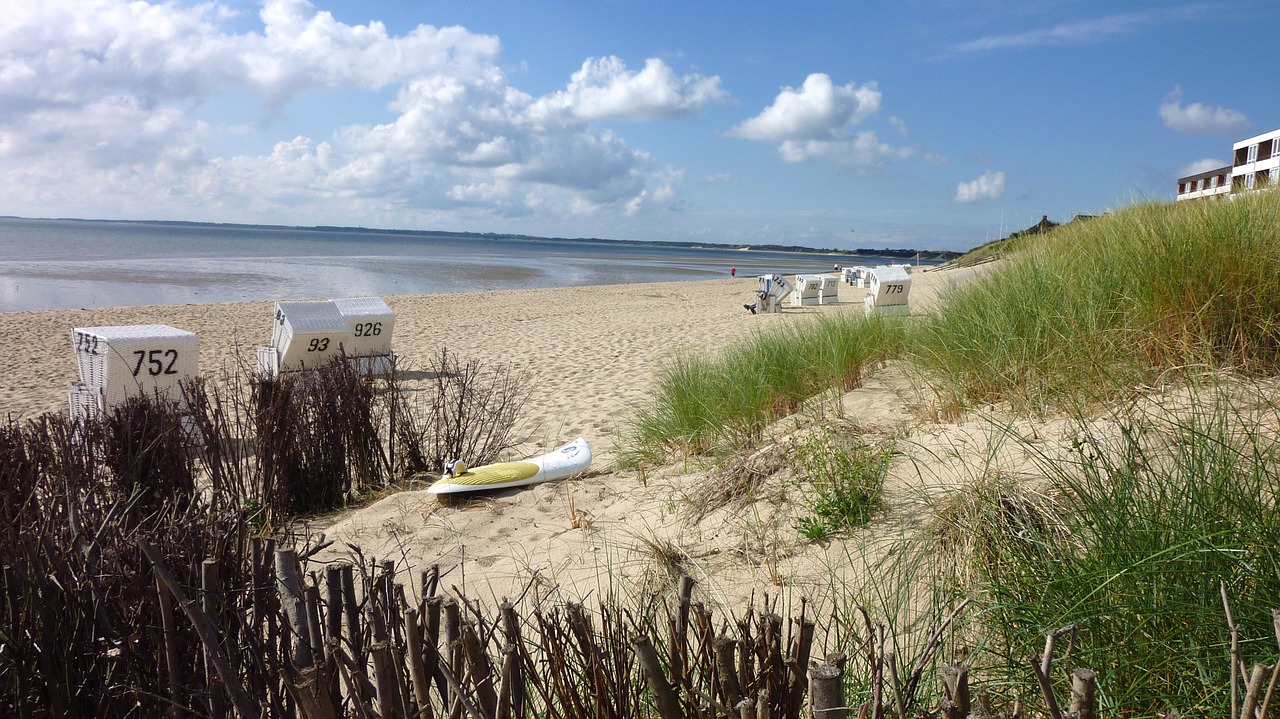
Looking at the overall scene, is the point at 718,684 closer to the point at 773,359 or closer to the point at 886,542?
the point at 886,542

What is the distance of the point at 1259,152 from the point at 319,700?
27.1 metres

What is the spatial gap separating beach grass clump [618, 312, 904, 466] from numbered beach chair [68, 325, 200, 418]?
3629mm

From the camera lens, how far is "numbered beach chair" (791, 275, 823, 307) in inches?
765

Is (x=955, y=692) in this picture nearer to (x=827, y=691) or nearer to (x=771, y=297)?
(x=827, y=691)

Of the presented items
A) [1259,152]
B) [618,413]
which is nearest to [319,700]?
[618,413]

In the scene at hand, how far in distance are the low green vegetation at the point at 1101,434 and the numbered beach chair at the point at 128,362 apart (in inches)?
149

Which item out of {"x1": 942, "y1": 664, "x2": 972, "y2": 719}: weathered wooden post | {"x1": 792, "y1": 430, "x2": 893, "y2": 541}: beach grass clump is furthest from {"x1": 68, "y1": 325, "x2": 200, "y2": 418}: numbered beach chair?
{"x1": 942, "y1": 664, "x2": 972, "y2": 719}: weathered wooden post

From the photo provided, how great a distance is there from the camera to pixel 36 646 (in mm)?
1774

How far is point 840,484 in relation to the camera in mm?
3043

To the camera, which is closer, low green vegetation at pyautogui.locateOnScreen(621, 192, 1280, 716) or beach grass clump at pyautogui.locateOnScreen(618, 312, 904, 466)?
low green vegetation at pyautogui.locateOnScreen(621, 192, 1280, 716)

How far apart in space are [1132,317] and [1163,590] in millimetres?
2390

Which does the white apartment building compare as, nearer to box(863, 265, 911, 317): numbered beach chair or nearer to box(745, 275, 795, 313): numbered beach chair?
box(863, 265, 911, 317): numbered beach chair

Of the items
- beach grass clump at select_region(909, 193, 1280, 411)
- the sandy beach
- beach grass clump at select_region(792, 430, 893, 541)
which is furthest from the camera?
beach grass clump at select_region(909, 193, 1280, 411)

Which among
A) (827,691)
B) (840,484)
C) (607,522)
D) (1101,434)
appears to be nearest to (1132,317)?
(1101,434)
